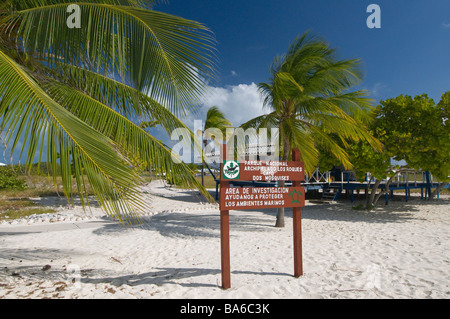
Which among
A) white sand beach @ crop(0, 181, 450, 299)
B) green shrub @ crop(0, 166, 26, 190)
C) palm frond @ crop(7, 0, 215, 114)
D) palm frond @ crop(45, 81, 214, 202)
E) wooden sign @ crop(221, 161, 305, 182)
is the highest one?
palm frond @ crop(7, 0, 215, 114)

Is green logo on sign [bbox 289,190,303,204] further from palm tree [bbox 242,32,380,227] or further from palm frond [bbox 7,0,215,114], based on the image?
palm tree [bbox 242,32,380,227]

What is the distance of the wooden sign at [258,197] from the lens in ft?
14.4

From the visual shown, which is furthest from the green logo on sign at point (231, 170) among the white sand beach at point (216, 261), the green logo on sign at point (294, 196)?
the green logo on sign at point (294, 196)

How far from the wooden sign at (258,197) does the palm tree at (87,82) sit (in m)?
0.58

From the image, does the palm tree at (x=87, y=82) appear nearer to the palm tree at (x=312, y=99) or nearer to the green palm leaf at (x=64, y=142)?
the green palm leaf at (x=64, y=142)

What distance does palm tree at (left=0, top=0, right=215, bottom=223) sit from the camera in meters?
2.55

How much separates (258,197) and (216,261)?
2.14 m

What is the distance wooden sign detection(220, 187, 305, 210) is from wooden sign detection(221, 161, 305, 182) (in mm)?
184

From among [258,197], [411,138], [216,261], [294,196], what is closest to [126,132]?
[258,197]

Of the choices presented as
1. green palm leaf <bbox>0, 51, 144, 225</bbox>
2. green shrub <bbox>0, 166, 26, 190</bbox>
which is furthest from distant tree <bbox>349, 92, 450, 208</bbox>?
green shrub <bbox>0, 166, 26, 190</bbox>

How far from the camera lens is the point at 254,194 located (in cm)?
456

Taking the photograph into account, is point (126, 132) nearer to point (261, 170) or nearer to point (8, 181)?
point (261, 170)
